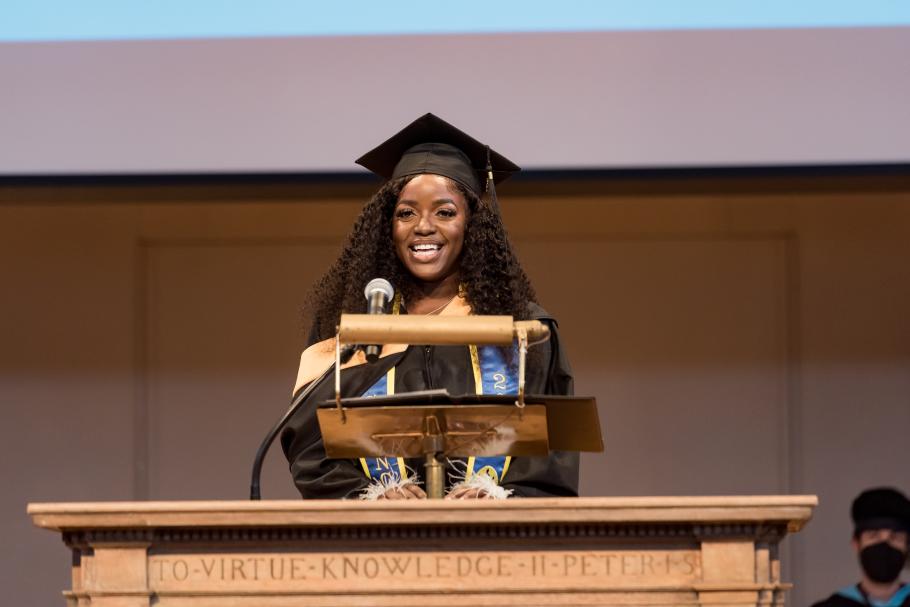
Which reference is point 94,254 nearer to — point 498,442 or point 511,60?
point 511,60

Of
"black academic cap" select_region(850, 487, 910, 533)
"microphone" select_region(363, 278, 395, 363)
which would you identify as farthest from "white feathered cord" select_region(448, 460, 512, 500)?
"black academic cap" select_region(850, 487, 910, 533)

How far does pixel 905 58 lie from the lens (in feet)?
17.3

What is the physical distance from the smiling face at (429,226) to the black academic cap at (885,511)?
170cm

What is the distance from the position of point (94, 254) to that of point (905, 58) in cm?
411

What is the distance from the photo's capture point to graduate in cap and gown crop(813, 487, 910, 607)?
15.1 ft

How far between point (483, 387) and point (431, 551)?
3.35 ft

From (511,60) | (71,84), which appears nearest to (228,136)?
(71,84)

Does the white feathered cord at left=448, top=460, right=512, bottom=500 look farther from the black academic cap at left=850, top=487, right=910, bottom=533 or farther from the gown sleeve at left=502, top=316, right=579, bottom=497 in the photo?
the black academic cap at left=850, top=487, right=910, bottom=533

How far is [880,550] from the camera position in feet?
15.4

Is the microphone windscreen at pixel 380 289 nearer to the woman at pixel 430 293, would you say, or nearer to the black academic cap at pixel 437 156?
the woman at pixel 430 293

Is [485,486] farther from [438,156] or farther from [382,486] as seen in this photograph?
[438,156]

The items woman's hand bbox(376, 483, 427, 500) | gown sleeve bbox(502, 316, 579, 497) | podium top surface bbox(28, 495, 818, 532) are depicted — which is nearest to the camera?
podium top surface bbox(28, 495, 818, 532)

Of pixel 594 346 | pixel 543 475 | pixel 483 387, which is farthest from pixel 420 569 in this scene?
pixel 594 346

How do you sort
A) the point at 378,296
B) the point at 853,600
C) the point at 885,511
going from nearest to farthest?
the point at 378,296, the point at 853,600, the point at 885,511
